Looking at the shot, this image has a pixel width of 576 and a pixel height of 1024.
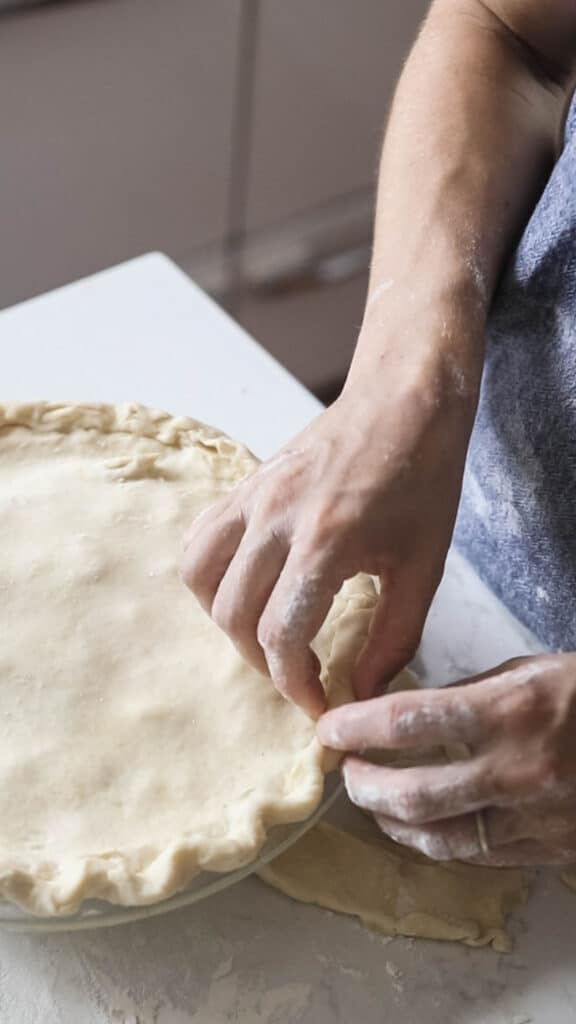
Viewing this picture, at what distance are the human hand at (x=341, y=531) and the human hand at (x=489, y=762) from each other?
0.23ft

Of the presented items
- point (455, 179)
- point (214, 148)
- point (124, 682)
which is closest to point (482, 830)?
point (124, 682)

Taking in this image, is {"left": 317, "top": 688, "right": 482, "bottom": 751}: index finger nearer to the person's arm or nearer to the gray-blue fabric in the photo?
the person's arm

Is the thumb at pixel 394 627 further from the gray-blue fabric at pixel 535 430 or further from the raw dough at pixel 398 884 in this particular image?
the gray-blue fabric at pixel 535 430

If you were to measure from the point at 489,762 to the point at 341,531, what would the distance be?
173 millimetres

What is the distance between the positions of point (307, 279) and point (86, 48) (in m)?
0.75

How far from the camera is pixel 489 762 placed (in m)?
0.67

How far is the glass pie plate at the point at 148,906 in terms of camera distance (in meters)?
0.70

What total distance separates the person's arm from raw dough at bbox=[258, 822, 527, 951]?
0.12 m

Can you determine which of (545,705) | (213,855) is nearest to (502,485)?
(545,705)

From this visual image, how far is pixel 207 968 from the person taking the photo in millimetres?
761

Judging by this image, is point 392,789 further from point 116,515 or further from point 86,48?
point 86,48

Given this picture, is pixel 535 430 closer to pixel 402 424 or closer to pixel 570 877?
pixel 402 424

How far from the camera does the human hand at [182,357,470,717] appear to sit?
0.73m

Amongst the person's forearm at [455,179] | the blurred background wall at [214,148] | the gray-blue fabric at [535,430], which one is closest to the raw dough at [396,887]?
the gray-blue fabric at [535,430]
